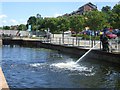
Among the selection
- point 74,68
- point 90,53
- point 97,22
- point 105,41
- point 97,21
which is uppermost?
point 97,21

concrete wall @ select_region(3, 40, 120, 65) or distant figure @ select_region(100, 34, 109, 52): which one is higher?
distant figure @ select_region(100, 34, 109, 52)

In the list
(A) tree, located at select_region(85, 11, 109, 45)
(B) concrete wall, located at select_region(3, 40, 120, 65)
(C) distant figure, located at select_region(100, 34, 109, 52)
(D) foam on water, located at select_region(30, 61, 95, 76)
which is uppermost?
(A) tree, located at select_region(85, 11, 109, 45)

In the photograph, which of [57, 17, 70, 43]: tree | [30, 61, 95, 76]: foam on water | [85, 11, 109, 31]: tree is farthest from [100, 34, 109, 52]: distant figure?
[57, 17, 70, 43]: tree

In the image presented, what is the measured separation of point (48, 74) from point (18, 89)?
5332mm

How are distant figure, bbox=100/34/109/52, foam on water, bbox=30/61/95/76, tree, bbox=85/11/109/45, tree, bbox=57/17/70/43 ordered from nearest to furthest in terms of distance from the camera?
1. foam on water, bbox=30/61/95/76
2. distant figure, bbox=100/34/109/52
3. tree, bbox=85/11/109/45
4. tree, bbox=57/17/70/43

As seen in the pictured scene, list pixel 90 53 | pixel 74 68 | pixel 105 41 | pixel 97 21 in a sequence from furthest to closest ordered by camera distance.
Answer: pixel 97 21 → pixel 90 53 → pixel 105 41 → pixel 74 68

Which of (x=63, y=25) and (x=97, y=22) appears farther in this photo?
(x=63, y=25)

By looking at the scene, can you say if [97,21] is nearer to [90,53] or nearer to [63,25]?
[63,25]

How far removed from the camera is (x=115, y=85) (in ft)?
55.9

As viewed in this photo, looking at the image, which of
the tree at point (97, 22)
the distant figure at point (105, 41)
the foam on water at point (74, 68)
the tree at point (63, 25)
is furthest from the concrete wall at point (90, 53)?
the tree at point (63, 25)

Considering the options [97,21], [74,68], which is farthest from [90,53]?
[97,21]

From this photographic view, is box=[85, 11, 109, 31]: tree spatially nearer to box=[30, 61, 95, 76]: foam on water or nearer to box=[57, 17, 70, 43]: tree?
box=[57, 17, 70, 43]: tree

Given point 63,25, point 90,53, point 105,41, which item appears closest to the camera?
point 105,41

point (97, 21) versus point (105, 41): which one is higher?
point (97, 21)
